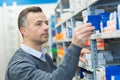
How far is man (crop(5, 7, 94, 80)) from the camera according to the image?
193cm

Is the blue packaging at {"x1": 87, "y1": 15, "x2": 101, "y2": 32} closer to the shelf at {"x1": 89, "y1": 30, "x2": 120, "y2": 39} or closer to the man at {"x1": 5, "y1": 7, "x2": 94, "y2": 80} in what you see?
the shelf at {"x1": 89, "y1": 30, "x2": 120, "y2": 39}

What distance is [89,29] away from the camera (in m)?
1.91

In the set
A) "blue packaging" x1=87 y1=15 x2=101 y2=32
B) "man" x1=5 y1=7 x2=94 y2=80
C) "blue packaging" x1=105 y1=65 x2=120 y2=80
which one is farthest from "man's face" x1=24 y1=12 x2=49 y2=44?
"blue packaging" x1=105 y1=65 x2=120 y2=80

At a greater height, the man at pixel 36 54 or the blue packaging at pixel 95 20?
the blue packaging at pixel 95 20

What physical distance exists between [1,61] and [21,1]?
1.81 meters

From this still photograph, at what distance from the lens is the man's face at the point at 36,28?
101 inches

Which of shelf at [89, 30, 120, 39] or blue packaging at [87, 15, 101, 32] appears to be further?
blue packaging at [87, 15, 101, 32]

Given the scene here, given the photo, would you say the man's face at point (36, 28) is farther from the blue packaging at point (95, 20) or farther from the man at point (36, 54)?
the blue packaging at point (95, 20)

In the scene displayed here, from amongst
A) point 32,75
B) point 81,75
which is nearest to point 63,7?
point 81,75

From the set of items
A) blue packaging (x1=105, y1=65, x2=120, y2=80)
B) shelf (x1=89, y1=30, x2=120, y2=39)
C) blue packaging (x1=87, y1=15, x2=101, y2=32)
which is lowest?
blue packaging (x1=105, y1=65, x2=120, y2=80)

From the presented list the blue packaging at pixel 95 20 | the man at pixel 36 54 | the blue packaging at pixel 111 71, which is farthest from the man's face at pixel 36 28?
the blue packaging at pixel 111 71

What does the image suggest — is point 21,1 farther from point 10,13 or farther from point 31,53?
point 31,53

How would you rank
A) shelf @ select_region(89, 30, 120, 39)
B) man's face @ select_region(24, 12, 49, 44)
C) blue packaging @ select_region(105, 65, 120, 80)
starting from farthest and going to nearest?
1. man's face @ select_region(24, 12, 49, 44)
2. blue packaging @ select_region(105, 65, 120, 80)
3. shelf @ select_region(89, 30, 120, 39)

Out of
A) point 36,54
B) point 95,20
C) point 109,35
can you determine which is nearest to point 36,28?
point 36,54
